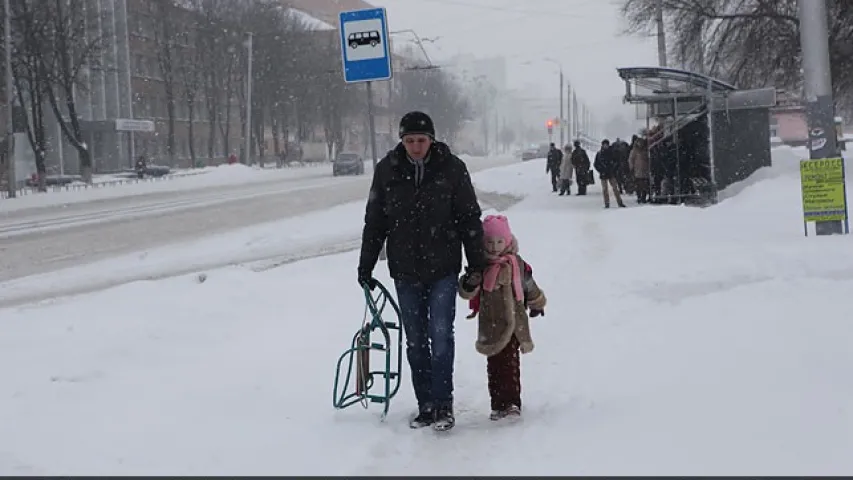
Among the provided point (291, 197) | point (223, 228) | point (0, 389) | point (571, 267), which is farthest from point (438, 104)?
point (0, 389)

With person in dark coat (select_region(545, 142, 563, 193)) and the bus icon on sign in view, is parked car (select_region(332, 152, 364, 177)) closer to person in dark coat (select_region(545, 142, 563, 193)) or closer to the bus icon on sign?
person in dark coat (select_region(545, 142, 563, 193))

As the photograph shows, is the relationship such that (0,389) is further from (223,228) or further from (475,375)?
(223,228)

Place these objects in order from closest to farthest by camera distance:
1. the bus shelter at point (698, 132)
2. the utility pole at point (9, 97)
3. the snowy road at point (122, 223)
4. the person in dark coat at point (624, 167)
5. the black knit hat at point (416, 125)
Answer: the black knit hat at point (416, 125), the snowy road at point (122, 223), the bus shelter at point (698, 132), the person in dark coat at point (624, 167), the utility pole at point (9, 97)

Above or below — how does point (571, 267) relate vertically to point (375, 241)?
below

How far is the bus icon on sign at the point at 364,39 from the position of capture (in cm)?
1245

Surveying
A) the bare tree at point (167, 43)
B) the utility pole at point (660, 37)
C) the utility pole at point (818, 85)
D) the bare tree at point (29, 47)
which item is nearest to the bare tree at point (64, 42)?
the bare tree at point (29, 47)

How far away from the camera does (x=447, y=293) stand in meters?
5.43

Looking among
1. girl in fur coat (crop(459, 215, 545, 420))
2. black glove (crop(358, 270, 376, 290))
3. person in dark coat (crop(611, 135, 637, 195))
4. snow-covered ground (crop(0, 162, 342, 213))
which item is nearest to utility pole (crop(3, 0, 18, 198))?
snow-covered ground (crop(0, 162, 342, 213))

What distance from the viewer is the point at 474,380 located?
6727 millimetres

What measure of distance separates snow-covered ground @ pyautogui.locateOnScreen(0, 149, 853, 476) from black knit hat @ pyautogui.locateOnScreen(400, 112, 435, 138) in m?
1.65

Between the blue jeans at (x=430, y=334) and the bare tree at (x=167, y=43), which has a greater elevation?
the bare tree at (x=167, y=43)

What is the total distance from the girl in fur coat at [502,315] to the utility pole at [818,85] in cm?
815

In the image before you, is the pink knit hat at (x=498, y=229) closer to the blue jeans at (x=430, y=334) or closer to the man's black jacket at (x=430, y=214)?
the man's black jacket at (x=430, y=214)

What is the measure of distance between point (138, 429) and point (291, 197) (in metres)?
26.3
